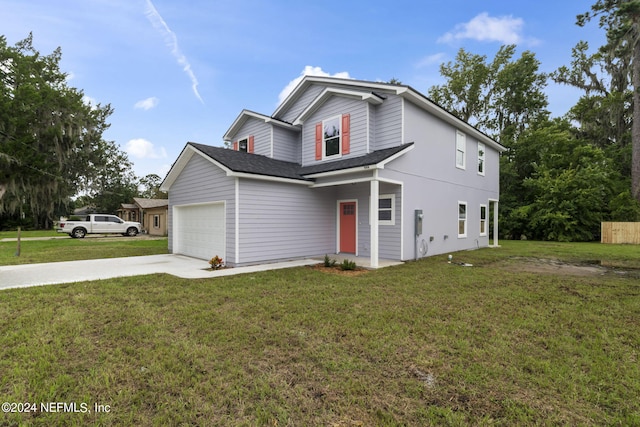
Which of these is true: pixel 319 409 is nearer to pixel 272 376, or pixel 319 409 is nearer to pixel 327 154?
pixel 272 376

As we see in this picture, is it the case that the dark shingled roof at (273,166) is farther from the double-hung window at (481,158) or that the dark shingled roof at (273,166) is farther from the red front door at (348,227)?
the double-hung window at (481,158)

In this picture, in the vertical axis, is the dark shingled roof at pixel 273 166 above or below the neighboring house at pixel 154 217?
above

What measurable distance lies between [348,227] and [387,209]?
1849 millimetres

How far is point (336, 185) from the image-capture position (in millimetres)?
10836

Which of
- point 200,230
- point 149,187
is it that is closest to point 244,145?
point 200,230

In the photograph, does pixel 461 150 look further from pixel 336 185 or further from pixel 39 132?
pixel 39 132

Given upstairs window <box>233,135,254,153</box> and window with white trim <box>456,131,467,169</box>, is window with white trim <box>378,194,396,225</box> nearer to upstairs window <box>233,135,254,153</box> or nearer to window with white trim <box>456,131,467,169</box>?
window with white trim <box>456,131,467,169</box>

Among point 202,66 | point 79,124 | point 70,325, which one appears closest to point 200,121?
point 202,66

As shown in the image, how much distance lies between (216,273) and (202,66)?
39.0 feet

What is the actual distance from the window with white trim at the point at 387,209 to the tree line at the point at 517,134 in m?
10.2

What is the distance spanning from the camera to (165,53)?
1288cm

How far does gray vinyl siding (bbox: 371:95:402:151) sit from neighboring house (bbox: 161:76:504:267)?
34 millimetres

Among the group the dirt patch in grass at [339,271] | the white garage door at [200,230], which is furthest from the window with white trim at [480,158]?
the white garage door at [200,230]

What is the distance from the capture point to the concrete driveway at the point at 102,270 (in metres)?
6.48
